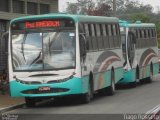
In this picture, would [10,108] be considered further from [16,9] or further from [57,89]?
[16,9]

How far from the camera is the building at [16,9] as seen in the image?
2711cm

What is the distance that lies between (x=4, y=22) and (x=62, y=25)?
842 cm

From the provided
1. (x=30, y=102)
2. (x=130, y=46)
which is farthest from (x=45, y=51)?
(x=130, y=46)

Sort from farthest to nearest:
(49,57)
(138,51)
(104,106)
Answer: (138,51) < (49,57) < (104,106)

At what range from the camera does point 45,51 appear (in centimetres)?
1950

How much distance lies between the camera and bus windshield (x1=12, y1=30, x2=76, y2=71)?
63.5 feet

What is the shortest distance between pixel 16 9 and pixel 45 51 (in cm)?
941

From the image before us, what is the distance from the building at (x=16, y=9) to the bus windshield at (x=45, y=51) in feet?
18.6

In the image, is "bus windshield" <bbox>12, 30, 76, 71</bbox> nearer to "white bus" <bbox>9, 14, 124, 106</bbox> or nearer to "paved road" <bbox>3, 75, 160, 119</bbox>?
"white bus" <bbox>9, 14, 124, 106</bbox>

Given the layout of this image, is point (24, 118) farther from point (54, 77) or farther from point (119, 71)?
point (119, 71)

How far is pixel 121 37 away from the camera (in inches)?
1093

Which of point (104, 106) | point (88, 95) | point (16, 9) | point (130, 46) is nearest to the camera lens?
point (104, 106)

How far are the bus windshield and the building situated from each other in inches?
224

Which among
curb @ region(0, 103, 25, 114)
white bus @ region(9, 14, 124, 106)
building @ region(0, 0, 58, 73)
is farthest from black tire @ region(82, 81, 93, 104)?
building @ region(0, 0, 58, 73)
